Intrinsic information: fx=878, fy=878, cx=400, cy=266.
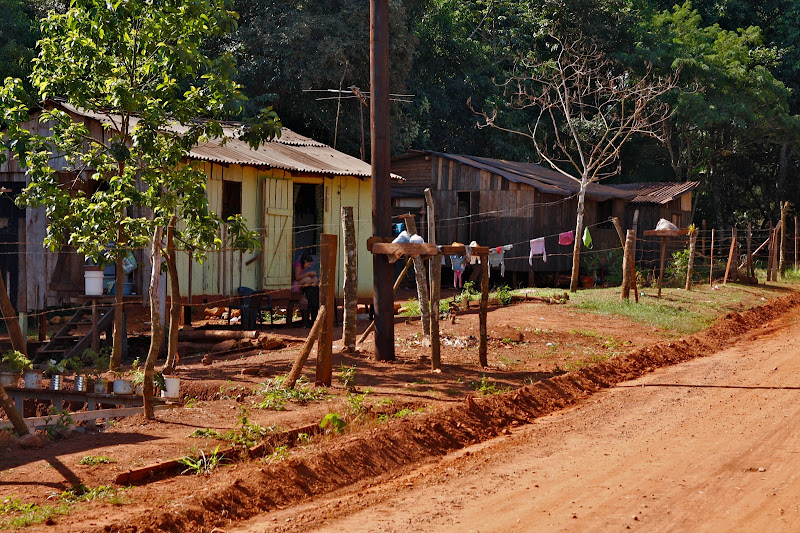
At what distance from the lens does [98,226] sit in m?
11.0

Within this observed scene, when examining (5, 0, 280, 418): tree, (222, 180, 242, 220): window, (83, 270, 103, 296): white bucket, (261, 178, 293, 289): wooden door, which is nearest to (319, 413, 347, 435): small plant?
(5, 0, 280, 418): tree

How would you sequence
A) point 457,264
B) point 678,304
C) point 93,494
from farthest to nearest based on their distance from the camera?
point 457,264
point 678,304
point 93,494

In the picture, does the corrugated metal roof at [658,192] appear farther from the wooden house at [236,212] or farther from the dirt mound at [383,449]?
the dirt mound at [383,449]

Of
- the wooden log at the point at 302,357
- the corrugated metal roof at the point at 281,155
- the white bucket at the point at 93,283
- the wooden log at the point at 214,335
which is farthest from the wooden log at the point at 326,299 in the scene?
the white bucket at the point at 93,283

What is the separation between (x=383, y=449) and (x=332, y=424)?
0.74 meters

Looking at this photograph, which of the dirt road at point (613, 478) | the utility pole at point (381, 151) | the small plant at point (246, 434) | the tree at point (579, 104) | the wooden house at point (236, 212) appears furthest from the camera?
the tree at point (579, 104)

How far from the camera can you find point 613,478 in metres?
6.68

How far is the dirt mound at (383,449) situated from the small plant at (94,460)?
1009 millimetres

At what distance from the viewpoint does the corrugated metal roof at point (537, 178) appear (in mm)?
24938

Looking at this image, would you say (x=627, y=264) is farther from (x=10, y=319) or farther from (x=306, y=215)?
(x=10, y=319)

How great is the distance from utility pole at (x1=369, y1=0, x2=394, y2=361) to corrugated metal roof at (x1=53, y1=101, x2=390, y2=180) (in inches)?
162

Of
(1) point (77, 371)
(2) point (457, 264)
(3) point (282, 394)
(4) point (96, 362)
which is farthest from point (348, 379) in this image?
(2) point (457, 264)

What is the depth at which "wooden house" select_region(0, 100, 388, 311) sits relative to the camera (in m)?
16.3

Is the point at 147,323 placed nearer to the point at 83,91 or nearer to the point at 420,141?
the point at 83,91
